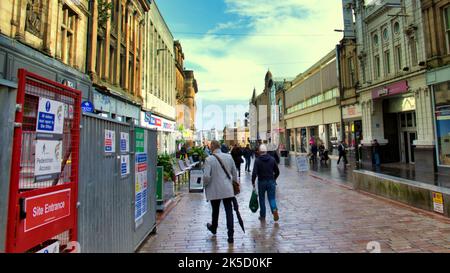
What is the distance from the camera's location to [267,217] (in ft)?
24.0

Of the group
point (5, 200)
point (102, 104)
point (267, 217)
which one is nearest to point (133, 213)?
point (5, 200)

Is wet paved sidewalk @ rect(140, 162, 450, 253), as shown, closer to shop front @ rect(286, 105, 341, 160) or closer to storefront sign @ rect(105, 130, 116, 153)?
storefront sign @ rect(105, 130, 116, 153)

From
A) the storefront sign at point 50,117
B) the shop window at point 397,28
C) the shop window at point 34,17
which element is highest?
the shop window at point 397,28

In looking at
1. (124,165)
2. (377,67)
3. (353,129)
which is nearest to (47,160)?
(124,165)

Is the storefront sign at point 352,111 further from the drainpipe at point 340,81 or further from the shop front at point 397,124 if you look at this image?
the shop front at point 397,124

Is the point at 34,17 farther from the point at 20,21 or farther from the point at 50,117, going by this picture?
the point at 50,117

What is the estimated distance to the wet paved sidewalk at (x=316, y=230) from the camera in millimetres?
5004

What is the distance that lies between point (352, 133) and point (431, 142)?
9.42 metres

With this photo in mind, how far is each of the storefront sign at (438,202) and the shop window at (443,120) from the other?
9991 millimetres

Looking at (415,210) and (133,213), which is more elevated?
(133,213)

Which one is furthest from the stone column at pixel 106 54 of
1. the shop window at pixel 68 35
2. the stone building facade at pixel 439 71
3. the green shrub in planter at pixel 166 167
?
the stone building facade at pixel 439 71

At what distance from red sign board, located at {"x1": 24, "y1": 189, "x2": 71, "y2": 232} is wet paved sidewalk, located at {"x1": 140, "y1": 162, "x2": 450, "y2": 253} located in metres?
2.69

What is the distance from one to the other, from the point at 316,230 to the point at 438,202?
348 cm

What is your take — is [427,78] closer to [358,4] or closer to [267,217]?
[358,4]
